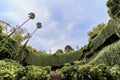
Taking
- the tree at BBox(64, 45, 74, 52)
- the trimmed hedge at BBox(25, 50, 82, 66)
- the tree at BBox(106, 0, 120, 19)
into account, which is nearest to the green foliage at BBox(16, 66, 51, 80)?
the tree at BBox(106, 0, 120, 19)

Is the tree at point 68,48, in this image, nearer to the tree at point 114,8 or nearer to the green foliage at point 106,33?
the green foliage at point 106,33

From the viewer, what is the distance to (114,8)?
1881cm

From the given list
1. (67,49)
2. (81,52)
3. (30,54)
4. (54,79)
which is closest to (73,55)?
(81,52)

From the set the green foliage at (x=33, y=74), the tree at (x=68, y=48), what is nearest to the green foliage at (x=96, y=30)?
the tree at (x=68, y=48)

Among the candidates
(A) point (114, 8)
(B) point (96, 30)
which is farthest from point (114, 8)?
(B) point (96, 30)

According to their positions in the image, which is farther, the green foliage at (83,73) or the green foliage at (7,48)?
the green foliage at (7,48)

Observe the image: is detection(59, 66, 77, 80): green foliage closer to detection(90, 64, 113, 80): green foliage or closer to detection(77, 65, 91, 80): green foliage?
detection(77, 65, 91, 80): green foliage

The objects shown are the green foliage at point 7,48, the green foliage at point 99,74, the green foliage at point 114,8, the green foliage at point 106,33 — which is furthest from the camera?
the green foliage at point 7,48

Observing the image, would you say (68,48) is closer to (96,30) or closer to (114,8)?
(96,30)

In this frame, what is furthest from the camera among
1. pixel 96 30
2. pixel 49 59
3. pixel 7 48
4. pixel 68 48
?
pixel 68 48

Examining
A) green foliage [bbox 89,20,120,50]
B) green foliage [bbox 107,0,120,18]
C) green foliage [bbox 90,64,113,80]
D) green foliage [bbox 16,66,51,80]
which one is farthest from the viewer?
green foliage [bbox 107,0,120,18]

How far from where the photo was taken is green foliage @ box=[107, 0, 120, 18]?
1858 centimetres

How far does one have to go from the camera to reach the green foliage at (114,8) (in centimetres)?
1858

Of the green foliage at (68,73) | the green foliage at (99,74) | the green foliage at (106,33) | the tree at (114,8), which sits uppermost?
the tree at (114,8)
